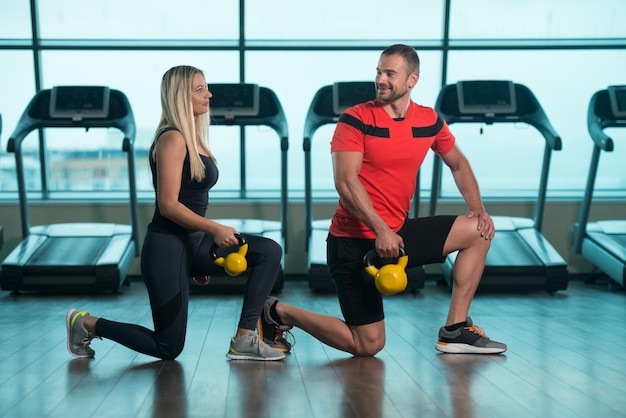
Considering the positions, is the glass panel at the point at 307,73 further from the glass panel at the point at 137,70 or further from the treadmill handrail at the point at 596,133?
the treadmill handrail at the point at 596,133

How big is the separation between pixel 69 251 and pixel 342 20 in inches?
116

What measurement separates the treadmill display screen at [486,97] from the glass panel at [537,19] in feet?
3.28

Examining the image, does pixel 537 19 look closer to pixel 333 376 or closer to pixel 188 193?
→ pixel 188 193

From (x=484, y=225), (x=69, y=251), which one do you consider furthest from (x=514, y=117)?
(x=69, y=251)

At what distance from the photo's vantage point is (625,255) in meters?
5.55

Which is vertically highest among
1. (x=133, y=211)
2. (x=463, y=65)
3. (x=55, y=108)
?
(x=463, y=65)

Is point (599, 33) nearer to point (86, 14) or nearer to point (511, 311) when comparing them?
point (511, 311)

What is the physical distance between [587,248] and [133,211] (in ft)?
11.6

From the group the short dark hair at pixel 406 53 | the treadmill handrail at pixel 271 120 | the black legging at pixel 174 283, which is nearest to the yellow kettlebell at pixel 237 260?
the black legging at pixel 174 283

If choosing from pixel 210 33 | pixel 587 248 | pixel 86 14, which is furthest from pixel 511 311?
pixel 86 14

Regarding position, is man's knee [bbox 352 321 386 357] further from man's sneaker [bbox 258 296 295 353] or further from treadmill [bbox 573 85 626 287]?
treadmill [bbox 573 85 626 287]

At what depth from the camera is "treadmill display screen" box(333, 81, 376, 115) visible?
18.3ft

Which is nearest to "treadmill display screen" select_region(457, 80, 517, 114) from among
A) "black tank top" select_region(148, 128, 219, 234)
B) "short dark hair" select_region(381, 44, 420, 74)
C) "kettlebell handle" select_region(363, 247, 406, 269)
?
"short dark hair" select_region(381, 44, 420, 74)

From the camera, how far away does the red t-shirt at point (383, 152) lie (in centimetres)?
327
